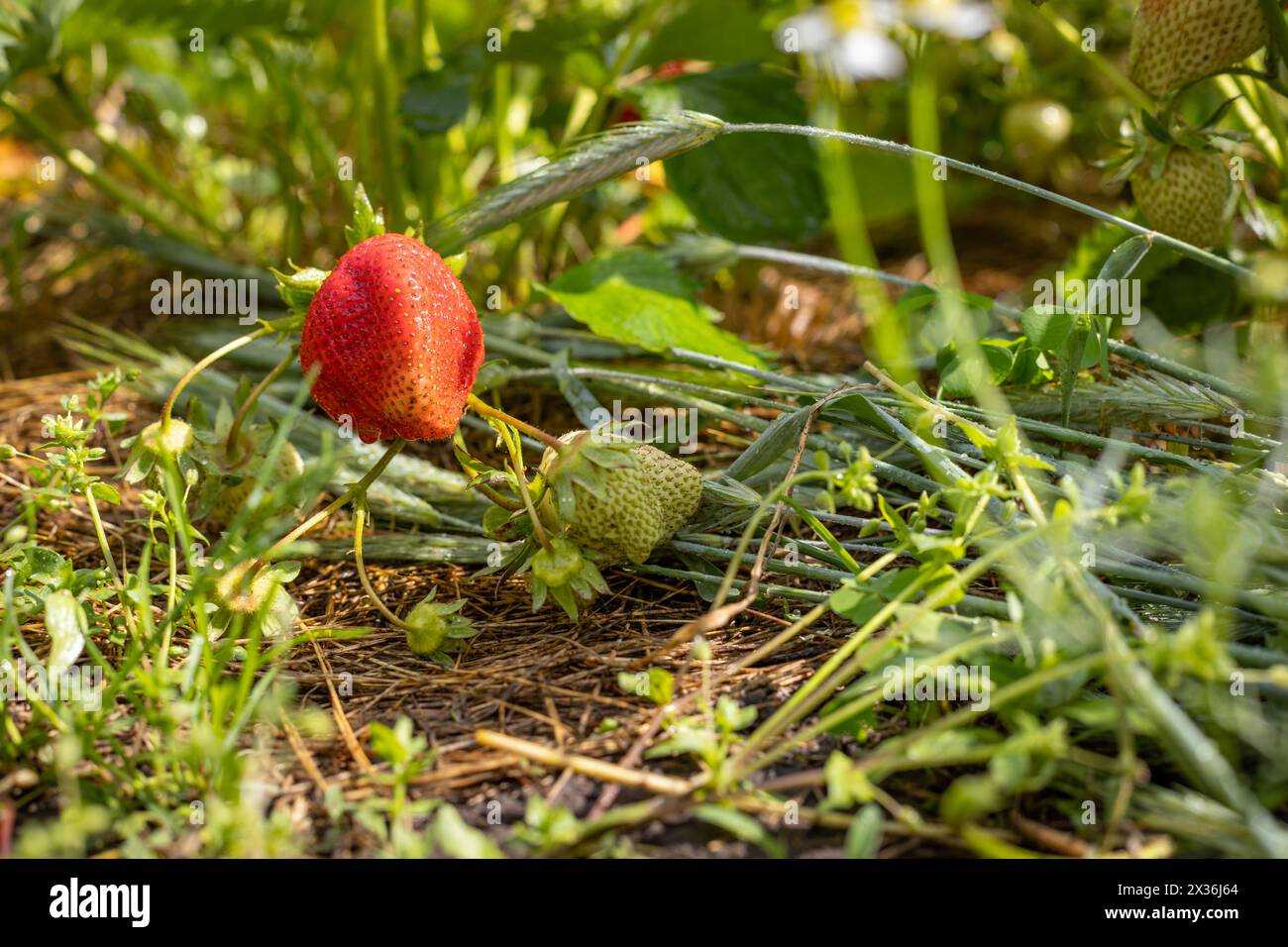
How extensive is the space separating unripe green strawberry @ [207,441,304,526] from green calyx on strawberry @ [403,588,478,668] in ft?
0.88

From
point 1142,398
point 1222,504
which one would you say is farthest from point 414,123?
point 1222,504

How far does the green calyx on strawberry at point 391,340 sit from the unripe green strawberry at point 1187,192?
2.95ft

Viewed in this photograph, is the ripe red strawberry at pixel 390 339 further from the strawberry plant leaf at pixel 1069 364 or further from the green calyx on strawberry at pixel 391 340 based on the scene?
the strawberry plant leaf at pixel 1069 364

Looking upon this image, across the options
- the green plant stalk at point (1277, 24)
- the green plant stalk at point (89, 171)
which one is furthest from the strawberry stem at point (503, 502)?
the green plant stalk at point (89, 171)

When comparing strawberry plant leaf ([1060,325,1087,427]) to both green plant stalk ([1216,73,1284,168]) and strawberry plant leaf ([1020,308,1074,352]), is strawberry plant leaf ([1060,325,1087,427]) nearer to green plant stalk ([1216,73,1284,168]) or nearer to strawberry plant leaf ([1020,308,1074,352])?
strawberry plant leaf ([1020,308,1074,352])

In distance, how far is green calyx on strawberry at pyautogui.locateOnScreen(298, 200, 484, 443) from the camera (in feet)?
3.43

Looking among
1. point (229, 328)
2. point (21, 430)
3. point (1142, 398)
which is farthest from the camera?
point (229, 328)

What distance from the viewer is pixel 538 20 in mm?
1712

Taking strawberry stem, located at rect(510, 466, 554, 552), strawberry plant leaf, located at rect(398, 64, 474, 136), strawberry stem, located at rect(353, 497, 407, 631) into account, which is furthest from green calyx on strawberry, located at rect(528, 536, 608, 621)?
strawberry plant leaf, located at rect(398, 64, 474, 136)


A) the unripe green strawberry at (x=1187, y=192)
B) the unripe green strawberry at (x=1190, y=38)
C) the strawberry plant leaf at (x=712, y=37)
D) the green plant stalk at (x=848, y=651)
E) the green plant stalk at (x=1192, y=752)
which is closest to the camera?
the green plant stalk at (x=1192, y=752)

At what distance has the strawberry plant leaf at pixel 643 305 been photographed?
145 centimetres

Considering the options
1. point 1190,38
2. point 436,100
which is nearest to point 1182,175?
point 1190,38
